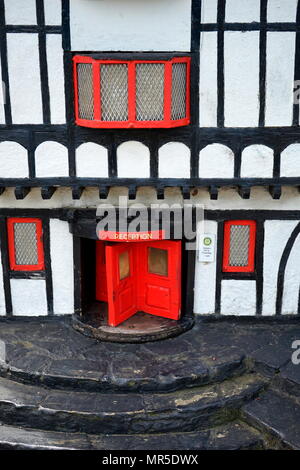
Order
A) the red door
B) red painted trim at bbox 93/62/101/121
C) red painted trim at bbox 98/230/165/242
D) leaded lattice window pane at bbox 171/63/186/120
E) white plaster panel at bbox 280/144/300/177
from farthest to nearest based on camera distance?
the red door
red painted trim at bbox 98/230/165/242
white plaster panel at bbox 280/144/300/177
leaded lattice window pane at bbox 171/63/186/120
red painted trim at bbox 93/62/101/121

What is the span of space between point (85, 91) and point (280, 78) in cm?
306

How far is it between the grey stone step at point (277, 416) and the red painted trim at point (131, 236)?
307 cm

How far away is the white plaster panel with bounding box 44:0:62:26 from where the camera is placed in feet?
29.6

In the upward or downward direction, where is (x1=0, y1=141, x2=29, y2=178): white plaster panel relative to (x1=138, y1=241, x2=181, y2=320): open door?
upward

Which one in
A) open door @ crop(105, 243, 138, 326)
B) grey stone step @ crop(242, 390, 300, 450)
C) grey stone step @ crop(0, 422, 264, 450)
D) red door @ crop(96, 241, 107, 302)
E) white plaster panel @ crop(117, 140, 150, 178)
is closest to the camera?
grey stone step @ crop(242, 390, 300, 450)

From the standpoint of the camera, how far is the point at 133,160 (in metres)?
9.59

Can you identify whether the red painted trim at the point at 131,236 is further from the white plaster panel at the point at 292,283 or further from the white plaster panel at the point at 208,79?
the white plaster panel at the point at 292,283

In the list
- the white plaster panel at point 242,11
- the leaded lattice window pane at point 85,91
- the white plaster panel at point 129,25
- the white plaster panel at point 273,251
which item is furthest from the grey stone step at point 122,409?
the white plaster panel at point 242,11

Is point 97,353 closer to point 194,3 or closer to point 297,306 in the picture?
point 297,306

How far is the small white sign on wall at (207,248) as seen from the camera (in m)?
10.4

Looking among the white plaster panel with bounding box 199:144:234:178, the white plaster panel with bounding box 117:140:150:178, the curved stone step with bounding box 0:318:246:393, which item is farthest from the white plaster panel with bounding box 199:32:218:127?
the curved stone step with bounding box 0:318:246:393

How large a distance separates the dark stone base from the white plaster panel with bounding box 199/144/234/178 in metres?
2.74

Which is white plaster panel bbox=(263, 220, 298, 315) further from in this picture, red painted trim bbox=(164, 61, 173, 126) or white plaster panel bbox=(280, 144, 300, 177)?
red painted trim bbox=(164, 61, 173, 126)
